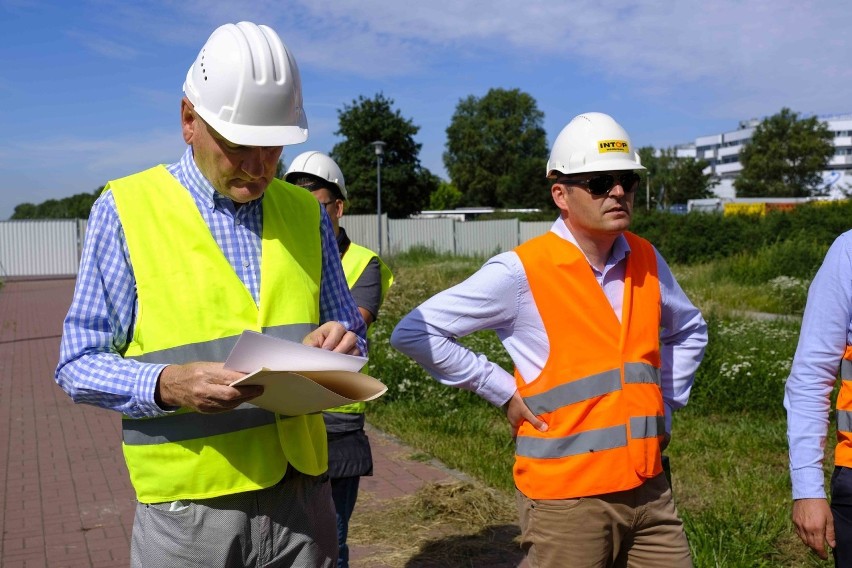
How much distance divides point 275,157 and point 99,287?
55cm

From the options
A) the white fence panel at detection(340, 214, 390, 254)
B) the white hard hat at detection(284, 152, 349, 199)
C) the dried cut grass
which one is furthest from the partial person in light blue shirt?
the white fence panel at detection(340, 214, 390, 254)

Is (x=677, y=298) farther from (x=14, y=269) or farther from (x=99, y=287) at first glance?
(x=14, y=269)

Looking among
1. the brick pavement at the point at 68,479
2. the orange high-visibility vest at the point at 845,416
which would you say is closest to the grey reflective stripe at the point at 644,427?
the orange high-visibility vest at the point at 845,416

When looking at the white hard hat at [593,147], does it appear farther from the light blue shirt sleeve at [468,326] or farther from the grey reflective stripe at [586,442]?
the grey reflective stripe at [586,442]

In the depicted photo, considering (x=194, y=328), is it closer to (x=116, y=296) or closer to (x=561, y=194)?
(x=116, y=296)

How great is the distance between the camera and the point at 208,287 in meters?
2.32

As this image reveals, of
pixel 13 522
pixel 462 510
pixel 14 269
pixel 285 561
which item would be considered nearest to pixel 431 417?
pixel 462 510

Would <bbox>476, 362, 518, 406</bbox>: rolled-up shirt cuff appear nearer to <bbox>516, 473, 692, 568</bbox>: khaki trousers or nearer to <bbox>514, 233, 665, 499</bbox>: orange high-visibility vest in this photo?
<bbox>514, 233, 665, 499</bbox>: orange high-visibility vest

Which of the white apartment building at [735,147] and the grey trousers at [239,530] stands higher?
the white apartment building at [735,147]

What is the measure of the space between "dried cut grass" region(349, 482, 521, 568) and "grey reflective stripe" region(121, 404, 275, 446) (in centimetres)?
316

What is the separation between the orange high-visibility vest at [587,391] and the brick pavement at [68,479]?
102 inches

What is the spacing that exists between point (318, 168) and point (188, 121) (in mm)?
1813

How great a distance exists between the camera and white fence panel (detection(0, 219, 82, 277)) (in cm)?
3578

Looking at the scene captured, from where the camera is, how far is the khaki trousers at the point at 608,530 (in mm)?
3014
